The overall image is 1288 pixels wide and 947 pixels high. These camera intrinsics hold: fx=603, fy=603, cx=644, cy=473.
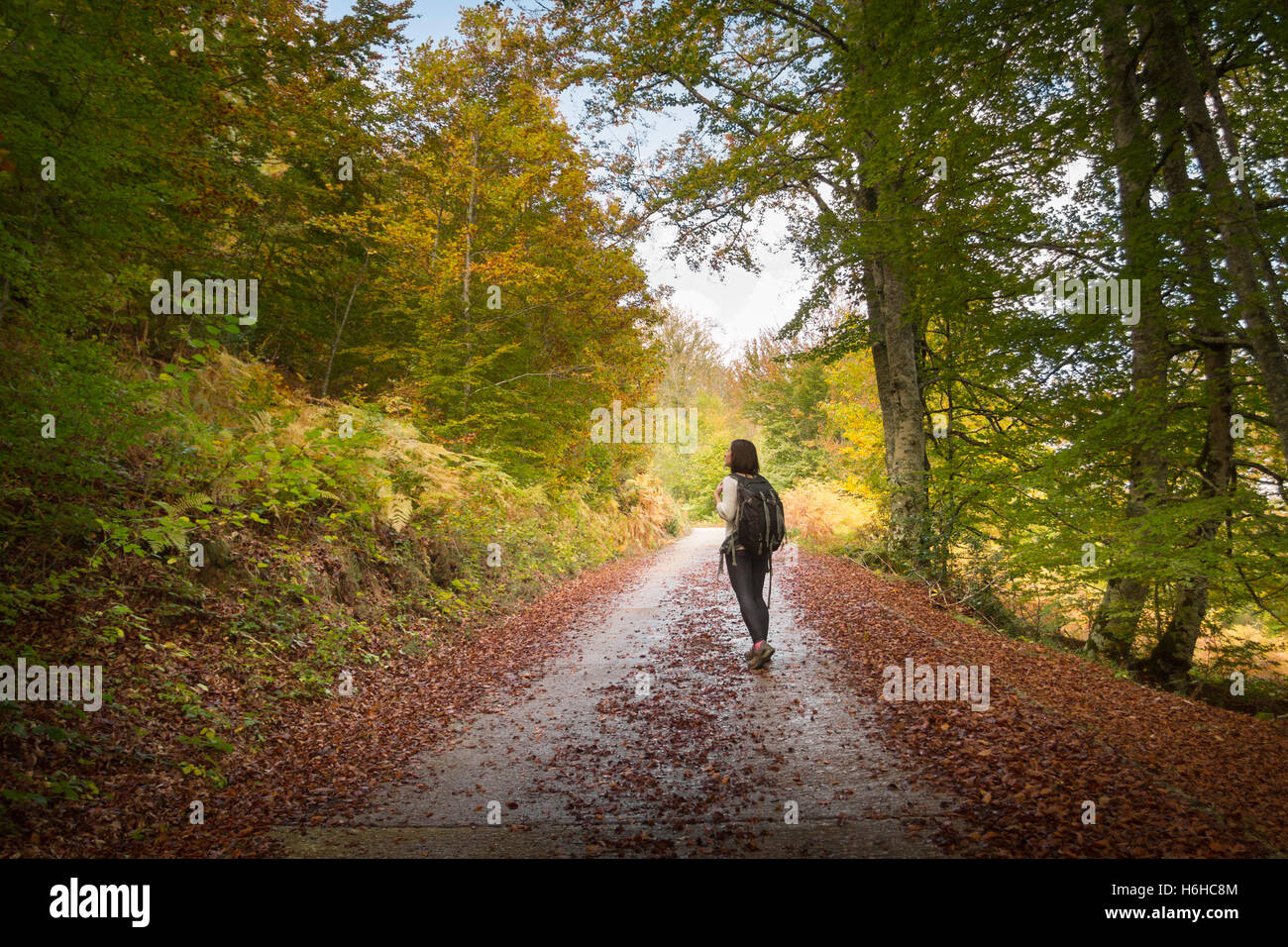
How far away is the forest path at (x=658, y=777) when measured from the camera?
10.6 feet

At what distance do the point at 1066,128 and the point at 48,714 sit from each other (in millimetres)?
10434

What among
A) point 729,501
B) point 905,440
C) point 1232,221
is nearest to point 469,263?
point 729,501

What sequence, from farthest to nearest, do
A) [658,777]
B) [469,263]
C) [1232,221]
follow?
[469,263]
[1232,221]
[658,777]

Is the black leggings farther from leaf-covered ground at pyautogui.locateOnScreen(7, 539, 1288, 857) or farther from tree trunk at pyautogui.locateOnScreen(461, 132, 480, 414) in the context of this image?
tree trunk at pyautogui.locateOnScreen(461, 132, 480, 414)

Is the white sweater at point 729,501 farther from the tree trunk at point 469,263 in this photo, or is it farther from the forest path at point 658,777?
the tree trunk at point 469,263

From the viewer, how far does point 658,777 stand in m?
4.05

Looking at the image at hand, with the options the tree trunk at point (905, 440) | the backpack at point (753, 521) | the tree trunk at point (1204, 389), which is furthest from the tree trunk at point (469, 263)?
the tree trunk at point (1204, 389)

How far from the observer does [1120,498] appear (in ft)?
27.2

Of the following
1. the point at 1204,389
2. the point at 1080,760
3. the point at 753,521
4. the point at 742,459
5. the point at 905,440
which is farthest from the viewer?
the point at 905,440

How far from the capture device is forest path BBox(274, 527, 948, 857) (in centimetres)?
323

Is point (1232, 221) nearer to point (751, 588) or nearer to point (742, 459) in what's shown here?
point (742, 459)

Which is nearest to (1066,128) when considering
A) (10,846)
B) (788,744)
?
(788,744)
